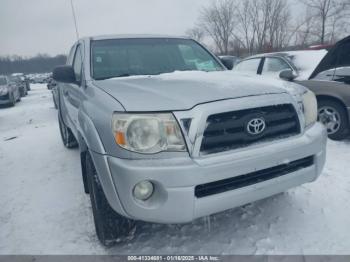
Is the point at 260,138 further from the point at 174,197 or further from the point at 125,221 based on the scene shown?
the point at 125,221

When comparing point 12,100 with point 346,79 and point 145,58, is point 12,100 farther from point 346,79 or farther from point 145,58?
point 346,79

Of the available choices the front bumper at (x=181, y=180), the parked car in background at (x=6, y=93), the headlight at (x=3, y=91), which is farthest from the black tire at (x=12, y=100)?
the front bumper at (x=181, y=180)

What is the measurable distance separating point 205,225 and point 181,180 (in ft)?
3.14

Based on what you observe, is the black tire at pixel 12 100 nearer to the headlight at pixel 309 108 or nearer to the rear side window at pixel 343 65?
the rear side window at pixel 343 65

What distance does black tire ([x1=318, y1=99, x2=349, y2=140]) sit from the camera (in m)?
4.41

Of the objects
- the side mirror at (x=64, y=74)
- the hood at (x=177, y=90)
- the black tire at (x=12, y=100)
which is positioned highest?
the side mirror at (x=64, y=74)

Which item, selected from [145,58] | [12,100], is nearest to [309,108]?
[145,58]

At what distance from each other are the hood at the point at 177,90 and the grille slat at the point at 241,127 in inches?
5.1

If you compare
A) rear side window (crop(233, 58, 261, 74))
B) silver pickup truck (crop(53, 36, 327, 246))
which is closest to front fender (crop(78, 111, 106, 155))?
silver pickup truck (crop(53, 36, 327, 246))

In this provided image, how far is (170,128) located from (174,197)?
44cm

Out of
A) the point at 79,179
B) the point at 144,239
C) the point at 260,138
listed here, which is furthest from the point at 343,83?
the point at 79,179

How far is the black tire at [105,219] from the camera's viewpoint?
7.36 feet

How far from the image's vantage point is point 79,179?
156 inches

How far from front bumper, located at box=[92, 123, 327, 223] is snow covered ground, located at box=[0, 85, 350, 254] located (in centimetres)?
54
